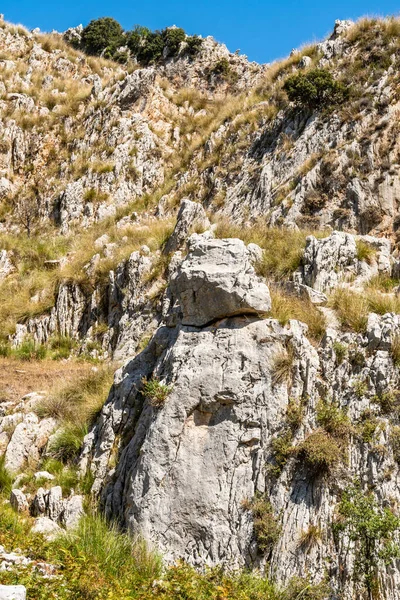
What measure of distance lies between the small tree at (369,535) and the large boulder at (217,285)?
3324 mm

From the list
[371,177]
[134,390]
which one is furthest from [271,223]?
[134,390]

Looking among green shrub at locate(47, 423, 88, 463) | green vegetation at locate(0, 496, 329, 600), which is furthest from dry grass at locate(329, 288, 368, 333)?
green shrub at locate(47, 423, 88, 463)

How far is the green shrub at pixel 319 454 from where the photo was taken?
7199 millimetres

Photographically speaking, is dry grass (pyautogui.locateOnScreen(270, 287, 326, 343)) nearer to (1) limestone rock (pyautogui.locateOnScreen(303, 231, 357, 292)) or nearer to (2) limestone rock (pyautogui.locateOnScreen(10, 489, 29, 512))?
(1) limestone rock (pyautogui.locateOnScreen(303, 231, 357, 292))

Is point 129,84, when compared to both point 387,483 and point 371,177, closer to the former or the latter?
point 371,177

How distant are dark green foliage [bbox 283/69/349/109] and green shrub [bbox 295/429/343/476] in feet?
48.8

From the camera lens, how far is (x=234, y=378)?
8.09 meters

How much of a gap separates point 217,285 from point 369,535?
429 centimetres

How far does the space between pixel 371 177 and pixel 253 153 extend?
6.21 meters

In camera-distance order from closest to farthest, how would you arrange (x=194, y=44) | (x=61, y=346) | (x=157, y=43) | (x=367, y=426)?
1. (x=367, y=426)
2. (x=61, y=346)
3. (x=194, y=44)
4. (x=157, y=43)

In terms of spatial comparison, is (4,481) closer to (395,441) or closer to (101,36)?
(395,441)

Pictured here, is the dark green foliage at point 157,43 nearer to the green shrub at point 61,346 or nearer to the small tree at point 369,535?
the green shrub at point 61,346

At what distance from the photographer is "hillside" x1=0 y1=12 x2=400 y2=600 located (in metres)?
6.73

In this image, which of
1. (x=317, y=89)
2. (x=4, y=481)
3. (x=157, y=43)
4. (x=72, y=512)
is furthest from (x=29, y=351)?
(x=157, y=43)
